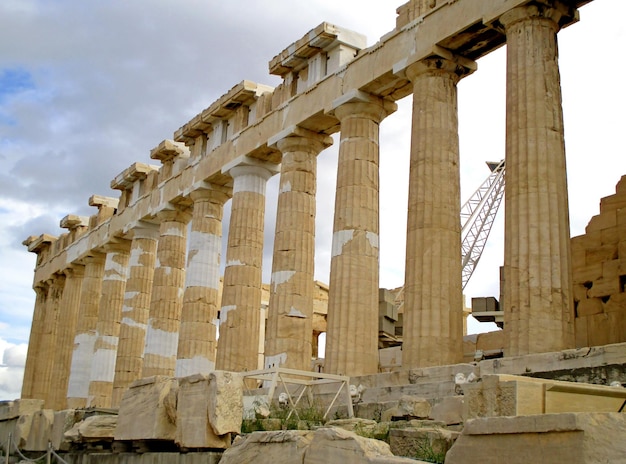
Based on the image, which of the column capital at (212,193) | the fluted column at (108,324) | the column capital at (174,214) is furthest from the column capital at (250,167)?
the fluted column at (108,324)

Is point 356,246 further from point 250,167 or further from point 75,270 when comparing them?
point 75,270

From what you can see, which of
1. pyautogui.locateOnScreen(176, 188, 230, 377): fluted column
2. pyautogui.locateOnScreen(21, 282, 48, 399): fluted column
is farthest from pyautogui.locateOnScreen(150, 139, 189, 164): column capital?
pyautogui.locateOnScreen(21, 282, 48, 399): fluted column

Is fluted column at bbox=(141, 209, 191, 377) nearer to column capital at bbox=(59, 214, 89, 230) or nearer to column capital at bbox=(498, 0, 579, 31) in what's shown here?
column capital at bbox=(59, 214, 89, 230)

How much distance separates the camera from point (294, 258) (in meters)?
23.6

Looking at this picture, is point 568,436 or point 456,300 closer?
point 568,436

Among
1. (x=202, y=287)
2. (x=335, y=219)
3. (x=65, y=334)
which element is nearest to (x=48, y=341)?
(x=65, y=334)

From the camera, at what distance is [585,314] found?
2142cm

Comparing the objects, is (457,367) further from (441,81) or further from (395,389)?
(441,81)

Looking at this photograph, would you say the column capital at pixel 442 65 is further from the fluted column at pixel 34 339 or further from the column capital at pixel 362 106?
the fluted column at pixel 34 339

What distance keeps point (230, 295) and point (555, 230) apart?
41.5ft

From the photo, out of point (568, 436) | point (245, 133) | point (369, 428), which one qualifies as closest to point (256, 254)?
point (245, 133)

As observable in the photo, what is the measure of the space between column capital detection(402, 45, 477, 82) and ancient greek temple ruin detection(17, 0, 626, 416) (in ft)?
0.11

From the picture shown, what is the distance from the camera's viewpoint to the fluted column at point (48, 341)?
41.9m

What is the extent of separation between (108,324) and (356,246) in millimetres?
17524
